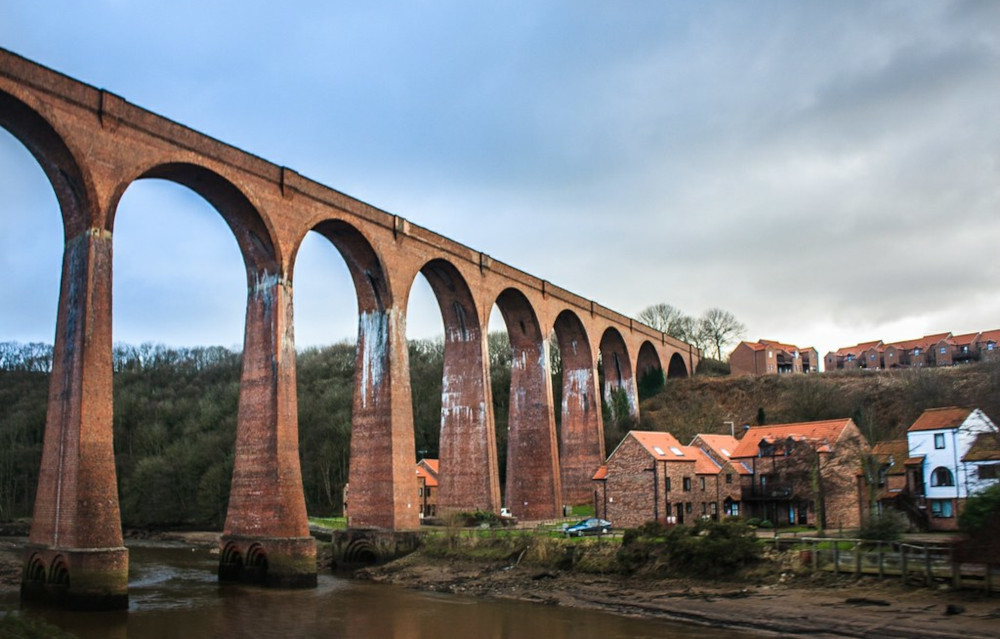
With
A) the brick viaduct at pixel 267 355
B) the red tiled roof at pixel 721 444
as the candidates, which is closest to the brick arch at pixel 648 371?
the brick viaduct at pixel 267 355

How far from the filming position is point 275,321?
85.9 ft

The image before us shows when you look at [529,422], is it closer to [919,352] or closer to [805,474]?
[805,474]

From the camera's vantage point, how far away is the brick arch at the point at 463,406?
34.9m

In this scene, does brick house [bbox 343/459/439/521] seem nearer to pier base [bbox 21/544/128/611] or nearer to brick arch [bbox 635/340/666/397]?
brick arch [bbox 635/340/666/397]

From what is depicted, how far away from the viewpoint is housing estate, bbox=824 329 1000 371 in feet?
238

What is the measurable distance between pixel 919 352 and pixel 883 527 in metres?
60.1

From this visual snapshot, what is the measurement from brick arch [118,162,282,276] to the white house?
77.1 feet

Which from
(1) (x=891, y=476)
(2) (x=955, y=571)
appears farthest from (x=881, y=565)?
(1) (x=891, y=476)

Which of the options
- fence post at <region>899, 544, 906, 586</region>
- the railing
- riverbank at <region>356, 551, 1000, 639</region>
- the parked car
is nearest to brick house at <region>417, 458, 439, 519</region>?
the parked car

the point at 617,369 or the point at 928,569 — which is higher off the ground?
the point at 617,369

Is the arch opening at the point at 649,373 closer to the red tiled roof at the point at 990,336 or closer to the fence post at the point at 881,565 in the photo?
the red tiled roof at the point at 990,336

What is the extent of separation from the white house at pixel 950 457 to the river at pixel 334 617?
49.7ft

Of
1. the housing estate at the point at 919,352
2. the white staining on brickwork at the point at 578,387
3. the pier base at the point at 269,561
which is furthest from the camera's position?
the housing estate at the point at 919,352

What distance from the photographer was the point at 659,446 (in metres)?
32.4
